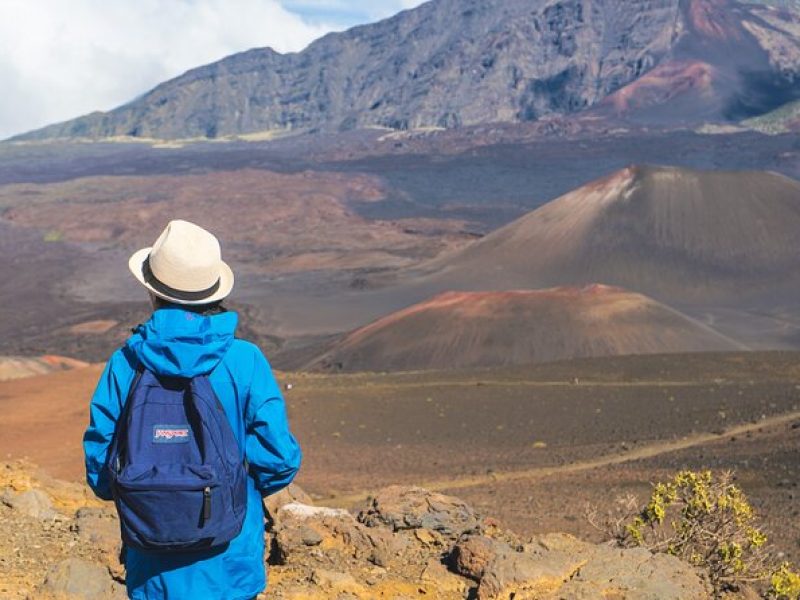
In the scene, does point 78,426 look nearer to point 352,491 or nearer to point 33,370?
point 352,491

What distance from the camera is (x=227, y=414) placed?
3.46m

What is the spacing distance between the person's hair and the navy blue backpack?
0.94ft

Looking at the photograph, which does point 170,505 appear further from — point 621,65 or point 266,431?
point 621,65

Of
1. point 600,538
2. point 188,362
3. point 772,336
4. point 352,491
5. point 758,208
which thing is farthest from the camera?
point 758,208

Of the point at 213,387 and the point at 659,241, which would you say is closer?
the point at 213,387

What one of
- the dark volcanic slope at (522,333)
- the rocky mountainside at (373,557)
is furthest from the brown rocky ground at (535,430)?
the dark volcanic slope at (522,333)

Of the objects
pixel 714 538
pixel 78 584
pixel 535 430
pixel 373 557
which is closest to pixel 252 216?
pixel 535 430

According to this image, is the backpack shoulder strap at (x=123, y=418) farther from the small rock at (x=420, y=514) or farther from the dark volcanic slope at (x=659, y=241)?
the dark volcanic slope at (x=659, y=241)

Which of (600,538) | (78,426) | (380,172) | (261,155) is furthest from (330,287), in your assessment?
(261,155)

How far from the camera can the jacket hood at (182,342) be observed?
11.0 feet

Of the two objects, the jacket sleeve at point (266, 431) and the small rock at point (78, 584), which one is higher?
the jacket sleeve at point (266, 431)

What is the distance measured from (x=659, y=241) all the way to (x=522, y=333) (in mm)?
18479

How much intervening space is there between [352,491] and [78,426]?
7370 millimetres

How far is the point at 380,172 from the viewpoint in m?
131
